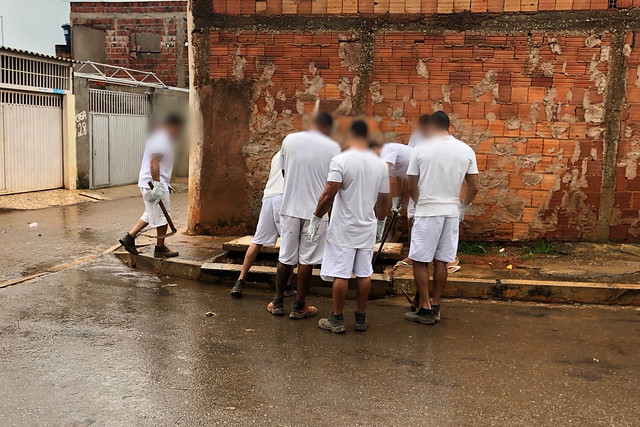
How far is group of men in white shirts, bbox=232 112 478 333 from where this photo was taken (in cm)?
500

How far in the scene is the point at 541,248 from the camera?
309 inches

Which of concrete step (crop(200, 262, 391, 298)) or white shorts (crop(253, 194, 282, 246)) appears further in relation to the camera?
concrete step (crop(200, 262, 391, 298))

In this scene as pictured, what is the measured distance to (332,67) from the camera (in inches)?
321

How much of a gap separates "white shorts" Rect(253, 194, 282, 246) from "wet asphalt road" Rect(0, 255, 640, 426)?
62cm

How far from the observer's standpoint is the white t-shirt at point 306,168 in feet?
17.6

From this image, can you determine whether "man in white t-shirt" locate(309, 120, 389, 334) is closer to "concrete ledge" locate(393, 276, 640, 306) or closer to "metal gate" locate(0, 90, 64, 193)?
"concrete ledge" locate(393, 276, 640, 306)

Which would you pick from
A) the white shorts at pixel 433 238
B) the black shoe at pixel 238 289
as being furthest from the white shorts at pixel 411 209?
the black shoe at pixel 238 289

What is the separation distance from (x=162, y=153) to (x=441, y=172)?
346 centimetres

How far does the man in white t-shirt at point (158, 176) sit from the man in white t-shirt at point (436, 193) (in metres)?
3.18

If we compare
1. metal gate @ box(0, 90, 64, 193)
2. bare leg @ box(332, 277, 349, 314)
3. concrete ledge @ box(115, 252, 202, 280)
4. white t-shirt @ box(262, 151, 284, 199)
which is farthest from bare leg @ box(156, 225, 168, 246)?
metal gate @ box(0, 90, 64, 193)

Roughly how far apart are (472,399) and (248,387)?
1.41 meters

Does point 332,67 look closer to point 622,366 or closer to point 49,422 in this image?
point 622,366

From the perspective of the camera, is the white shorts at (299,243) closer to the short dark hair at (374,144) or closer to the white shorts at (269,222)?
the white shorts at (269,222)

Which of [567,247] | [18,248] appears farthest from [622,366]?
[18,248]
